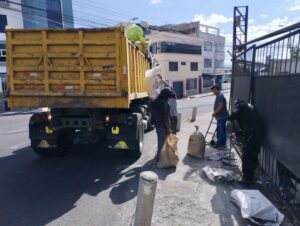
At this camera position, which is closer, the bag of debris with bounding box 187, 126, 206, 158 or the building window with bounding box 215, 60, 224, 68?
the bag of debris with bounding box 187, 126, 206, 158

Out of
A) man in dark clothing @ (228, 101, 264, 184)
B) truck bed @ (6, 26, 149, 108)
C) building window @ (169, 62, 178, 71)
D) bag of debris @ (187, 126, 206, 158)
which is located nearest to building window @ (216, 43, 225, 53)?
building window @ (169, 62, 178, 71)

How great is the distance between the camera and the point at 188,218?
3.56 m

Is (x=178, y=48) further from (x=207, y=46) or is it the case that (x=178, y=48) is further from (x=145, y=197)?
(x=145, y=197)

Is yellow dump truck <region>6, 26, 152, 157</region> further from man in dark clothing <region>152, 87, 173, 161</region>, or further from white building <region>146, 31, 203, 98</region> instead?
white building <region>146, 31, 203, 98</region>

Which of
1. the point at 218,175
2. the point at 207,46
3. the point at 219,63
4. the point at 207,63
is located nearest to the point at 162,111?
the point at 218,175

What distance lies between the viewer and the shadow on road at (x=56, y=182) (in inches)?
152

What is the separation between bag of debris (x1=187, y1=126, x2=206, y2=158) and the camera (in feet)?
19.9

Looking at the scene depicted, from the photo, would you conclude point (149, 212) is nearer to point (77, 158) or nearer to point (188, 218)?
point (188, 218)

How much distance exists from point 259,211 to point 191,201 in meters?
1.05

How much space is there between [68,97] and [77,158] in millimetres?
1909

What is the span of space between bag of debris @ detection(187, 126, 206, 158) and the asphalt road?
3.46ft

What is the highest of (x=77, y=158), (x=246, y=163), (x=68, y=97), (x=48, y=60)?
(x=48, y=60)

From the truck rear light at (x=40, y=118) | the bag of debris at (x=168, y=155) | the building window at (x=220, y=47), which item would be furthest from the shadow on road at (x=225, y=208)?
the building window at (x=220, y=47)

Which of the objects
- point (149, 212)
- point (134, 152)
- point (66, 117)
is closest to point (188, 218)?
point (149, 212)
